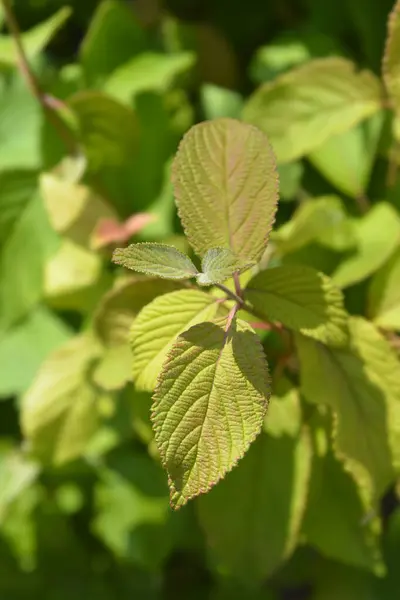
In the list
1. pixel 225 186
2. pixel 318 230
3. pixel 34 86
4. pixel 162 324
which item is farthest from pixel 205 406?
pixel 34 86

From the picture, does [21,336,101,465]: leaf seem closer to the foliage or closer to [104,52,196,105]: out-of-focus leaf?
the foliage

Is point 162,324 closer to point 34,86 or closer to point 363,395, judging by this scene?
point 363,395

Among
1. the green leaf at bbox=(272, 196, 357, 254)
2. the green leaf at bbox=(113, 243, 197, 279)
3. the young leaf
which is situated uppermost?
the green leaf at bbox=(113, 243, 197, 279)

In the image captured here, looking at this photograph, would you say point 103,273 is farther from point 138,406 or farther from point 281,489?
point 281,489

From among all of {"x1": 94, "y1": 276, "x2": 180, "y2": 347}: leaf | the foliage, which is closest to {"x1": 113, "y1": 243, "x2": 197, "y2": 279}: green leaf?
the foliage

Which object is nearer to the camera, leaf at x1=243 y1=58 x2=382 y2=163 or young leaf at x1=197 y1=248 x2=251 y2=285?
young leaf at x1=197 y1=248 x2=251 y2=285

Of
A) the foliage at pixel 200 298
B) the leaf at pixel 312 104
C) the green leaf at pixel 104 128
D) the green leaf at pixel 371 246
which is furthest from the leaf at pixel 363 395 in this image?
the green leaf at pixel 104 128
